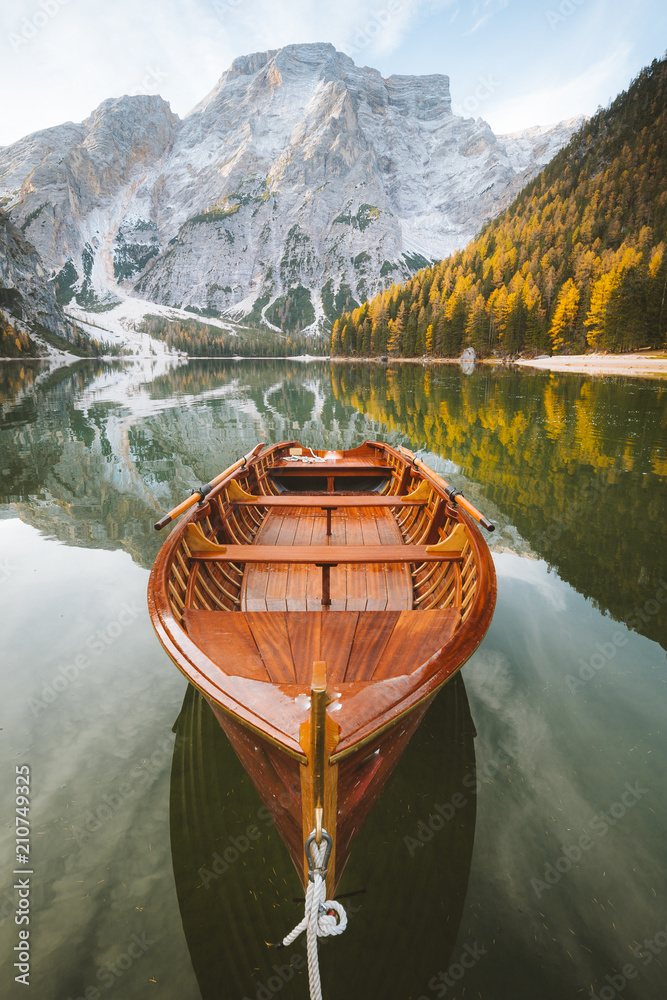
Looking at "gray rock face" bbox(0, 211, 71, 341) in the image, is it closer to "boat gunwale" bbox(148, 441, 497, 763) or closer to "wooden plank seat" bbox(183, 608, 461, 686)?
"wooden plank seat" bbox(183, 608, 461, 686)

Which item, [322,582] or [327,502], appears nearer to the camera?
[322,582]

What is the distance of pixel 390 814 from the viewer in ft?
12.1

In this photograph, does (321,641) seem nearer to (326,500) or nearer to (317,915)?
(317,915)

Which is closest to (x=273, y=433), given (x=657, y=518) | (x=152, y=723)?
(x=657, y=518)

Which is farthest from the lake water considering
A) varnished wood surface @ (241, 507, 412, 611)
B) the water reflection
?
varnished wood surface @ (241, 507, 412, 611)

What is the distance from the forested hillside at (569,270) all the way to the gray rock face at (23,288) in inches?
3501

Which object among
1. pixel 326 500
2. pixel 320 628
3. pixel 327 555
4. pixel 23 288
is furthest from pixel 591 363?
pixel 23 288

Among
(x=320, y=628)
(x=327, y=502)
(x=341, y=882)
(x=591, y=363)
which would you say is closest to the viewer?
(x=341, y=882)

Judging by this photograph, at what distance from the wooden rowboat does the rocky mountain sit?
422 feet

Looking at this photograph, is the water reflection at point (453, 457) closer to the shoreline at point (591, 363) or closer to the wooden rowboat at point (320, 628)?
the wooden rowboat at point (320, 628)

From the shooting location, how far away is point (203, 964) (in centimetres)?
282

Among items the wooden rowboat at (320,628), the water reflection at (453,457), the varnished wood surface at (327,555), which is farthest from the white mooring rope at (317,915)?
the water reflection at (453,457)

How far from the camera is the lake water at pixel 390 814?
2844 millimetres

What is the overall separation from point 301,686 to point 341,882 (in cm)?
161
